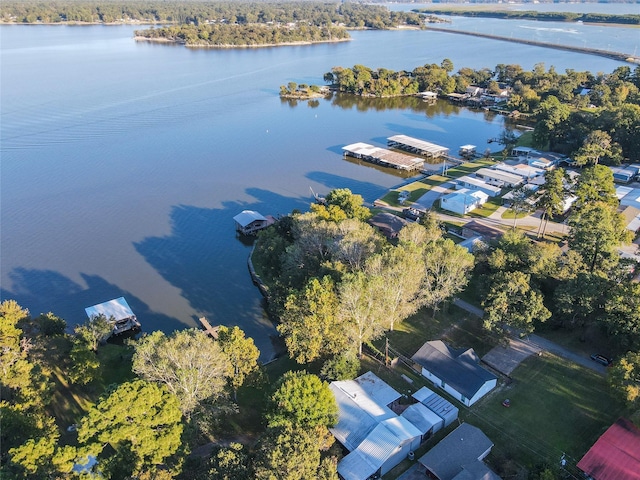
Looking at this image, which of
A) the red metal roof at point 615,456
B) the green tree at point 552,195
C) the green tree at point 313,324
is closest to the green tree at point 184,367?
the green tree at point 313,324

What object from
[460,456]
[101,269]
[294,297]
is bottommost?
[101,269]

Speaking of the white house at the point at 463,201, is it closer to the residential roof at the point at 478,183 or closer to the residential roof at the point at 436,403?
the residential roof at the point at 478,183

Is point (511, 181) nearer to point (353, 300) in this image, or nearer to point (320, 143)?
point (320, 143)

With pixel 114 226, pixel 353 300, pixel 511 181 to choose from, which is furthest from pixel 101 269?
pixel 511 181

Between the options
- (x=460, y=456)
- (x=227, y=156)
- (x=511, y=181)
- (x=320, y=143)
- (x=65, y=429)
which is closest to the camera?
(x=460, y=456)

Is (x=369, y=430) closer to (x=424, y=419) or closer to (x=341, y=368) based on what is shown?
(x=424, y=419)

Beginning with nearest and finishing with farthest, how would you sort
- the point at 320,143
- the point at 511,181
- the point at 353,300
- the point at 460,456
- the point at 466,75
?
the point at 460,456 < the point at 353,300 < the point at 511,181 < the point at 320,143 < the point at 466,75

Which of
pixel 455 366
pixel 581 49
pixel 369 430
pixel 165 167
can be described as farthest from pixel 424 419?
pixel 581 49
